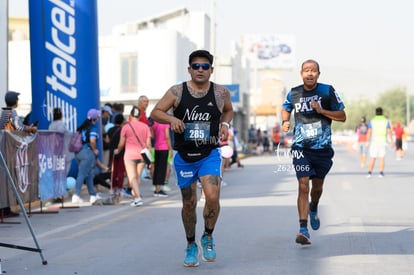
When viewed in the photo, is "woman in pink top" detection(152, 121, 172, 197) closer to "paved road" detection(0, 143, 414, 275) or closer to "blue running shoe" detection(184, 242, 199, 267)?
"paved road" detection(0, 143, 414, 275)

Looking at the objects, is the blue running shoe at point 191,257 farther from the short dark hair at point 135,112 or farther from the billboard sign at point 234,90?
the billboard sign at point 234,90

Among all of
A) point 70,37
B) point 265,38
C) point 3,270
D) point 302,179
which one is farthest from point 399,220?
point 265,38

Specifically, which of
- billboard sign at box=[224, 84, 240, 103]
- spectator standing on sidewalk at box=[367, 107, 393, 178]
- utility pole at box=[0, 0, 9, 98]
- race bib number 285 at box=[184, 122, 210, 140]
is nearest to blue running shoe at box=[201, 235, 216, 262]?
race bib number 285 at box=[184, 122, 210, 140]

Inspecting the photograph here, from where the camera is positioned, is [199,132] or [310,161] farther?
[310,161]

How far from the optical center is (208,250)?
835cm

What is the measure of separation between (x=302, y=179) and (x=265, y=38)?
396ft

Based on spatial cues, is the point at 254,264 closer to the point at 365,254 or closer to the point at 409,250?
the point at 365,254

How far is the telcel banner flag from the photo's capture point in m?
19.1

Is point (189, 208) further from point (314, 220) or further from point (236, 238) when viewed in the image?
point (314, 220)

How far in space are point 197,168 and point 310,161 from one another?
1751 mm

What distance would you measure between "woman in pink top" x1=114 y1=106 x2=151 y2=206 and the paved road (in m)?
0.40

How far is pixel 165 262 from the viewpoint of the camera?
8.49m

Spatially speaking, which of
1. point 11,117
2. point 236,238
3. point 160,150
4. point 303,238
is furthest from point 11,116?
point 303,238

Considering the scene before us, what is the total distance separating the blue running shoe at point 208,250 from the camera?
27.3 ft
